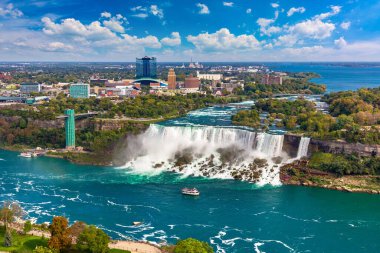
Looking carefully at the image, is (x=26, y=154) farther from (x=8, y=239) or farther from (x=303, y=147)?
(x=303, y=147)

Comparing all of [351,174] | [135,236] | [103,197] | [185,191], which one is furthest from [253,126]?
[135,236]

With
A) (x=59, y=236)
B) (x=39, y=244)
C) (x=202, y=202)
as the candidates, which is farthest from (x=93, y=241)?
(x=202, y=202)

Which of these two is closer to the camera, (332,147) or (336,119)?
(332,147)

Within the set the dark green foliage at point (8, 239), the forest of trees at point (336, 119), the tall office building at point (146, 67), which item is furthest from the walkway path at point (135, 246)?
the tall office building at point (146, 67)

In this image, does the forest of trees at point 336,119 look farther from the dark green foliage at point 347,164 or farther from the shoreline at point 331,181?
the shoreline at point 331,181

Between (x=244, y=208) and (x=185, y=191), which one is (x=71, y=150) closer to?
(x=185, y=191)

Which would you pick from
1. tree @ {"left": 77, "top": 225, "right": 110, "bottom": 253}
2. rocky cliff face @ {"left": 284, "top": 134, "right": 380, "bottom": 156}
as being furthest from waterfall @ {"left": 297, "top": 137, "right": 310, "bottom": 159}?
tree @ {"left": 77, "top": 225, "right": 110, "bottom": 253}

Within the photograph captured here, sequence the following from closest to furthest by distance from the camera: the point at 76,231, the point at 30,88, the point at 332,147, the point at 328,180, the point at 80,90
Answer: the point at 76,231
the point at 328,180
the point at 332,147
the point at 80,90
the point at 30,88
